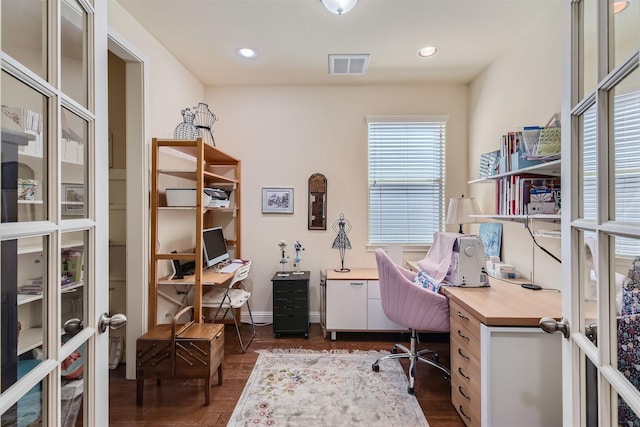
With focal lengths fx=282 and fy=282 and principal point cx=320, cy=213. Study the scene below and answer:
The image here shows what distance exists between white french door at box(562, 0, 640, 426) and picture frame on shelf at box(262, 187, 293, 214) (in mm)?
2576

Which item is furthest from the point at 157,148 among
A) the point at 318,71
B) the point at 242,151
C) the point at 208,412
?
the point at 208,412

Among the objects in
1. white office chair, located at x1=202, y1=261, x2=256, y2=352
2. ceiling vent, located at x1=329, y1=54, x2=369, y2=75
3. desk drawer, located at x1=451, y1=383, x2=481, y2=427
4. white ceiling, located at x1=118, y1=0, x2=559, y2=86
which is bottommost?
desk drawer, located at x1=451, y1=383, x2=481, y2=427

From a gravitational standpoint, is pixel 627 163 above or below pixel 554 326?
above

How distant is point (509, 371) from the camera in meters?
1.43

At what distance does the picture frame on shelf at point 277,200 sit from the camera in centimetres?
320

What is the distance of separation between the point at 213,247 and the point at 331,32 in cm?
213

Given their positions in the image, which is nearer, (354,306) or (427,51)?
(427,51)

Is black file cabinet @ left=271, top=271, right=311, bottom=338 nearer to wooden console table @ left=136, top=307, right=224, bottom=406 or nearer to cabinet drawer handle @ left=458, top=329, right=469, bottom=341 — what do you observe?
wooden console table @ left=136, top=307, right=224, bottom=406

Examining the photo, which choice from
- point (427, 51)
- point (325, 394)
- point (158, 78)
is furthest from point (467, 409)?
point (158, 78)

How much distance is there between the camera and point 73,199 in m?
0.81

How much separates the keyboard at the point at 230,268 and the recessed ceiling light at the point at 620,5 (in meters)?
2.60

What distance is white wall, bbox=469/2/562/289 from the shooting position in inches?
77.0

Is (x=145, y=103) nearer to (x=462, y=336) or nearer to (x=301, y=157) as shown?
(x=301, y=157)

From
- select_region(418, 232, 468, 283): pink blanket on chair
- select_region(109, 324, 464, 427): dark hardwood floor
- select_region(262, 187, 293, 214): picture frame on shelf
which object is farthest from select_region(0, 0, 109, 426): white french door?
select_region(262, 187, 293, 214): picture frame on shelf
